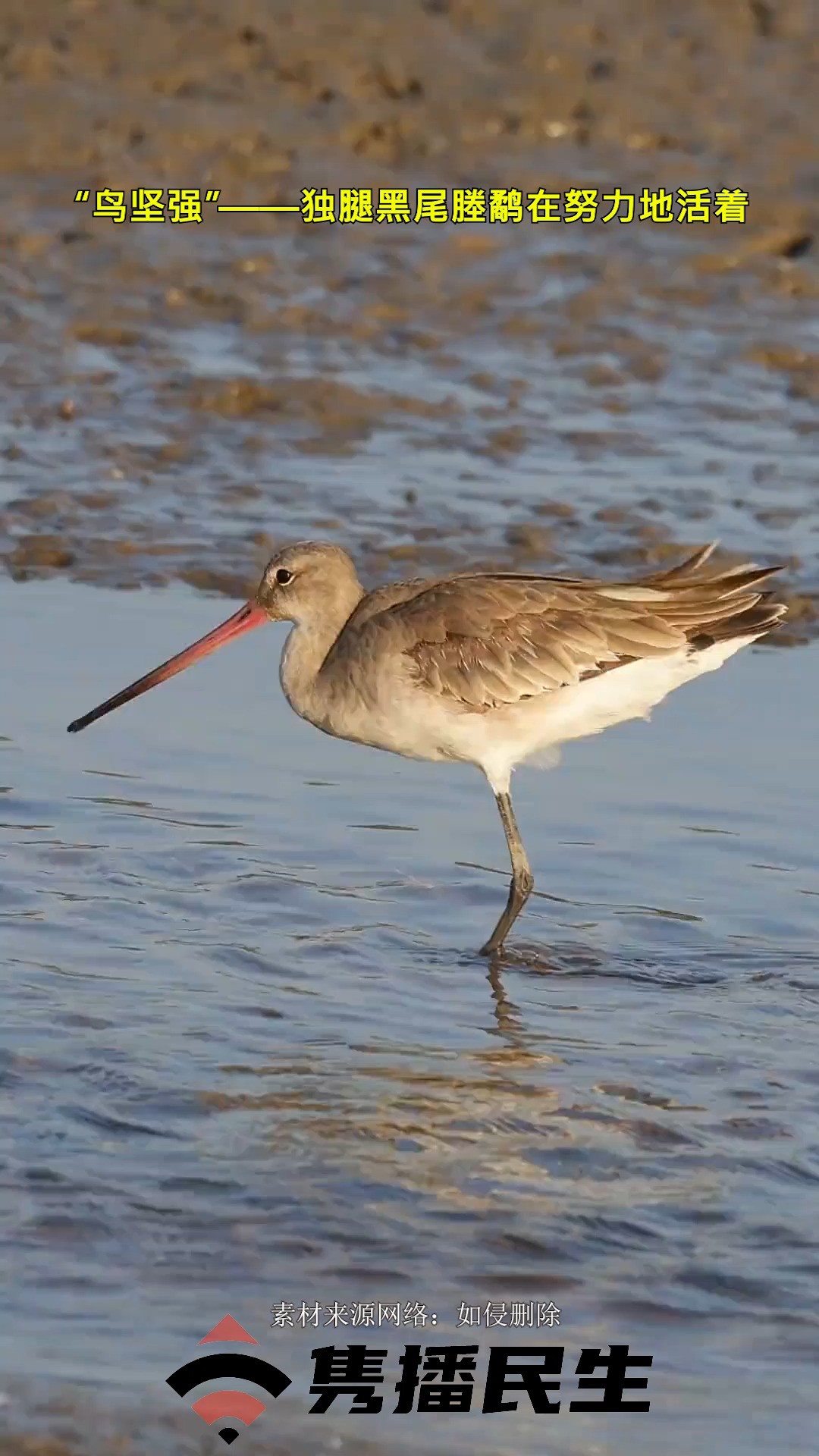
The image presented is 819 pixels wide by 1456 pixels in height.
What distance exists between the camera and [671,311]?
13.4 meters

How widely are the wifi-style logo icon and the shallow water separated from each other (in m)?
0.04

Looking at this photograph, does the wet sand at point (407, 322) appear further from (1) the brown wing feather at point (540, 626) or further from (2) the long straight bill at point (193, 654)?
(1) the brown wing feather at point (540, 626)

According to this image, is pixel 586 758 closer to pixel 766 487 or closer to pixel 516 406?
pixel 766 487

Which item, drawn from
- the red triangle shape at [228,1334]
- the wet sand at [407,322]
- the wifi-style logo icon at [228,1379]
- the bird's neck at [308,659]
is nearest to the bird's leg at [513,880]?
the wet sand at [407,322]

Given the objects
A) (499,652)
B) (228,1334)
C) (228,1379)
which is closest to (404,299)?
(499,652)

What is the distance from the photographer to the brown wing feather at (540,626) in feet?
25.5

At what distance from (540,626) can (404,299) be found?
591 cm

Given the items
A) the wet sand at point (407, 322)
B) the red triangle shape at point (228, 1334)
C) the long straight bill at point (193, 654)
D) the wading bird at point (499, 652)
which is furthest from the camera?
the wet sand at point (407, 322)

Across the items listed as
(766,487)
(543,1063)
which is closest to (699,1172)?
(543,1063)

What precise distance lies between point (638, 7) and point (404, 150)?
6.42 feet

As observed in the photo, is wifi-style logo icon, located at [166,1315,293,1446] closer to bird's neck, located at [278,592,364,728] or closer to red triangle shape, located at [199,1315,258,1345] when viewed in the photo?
red triangle shape, located at [199,1315,258,1345]

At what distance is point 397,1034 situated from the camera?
683cm

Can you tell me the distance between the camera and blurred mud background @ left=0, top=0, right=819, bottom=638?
36.4ft

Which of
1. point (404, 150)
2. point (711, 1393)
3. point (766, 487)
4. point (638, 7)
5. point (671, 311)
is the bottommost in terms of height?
point (711, 1393)
